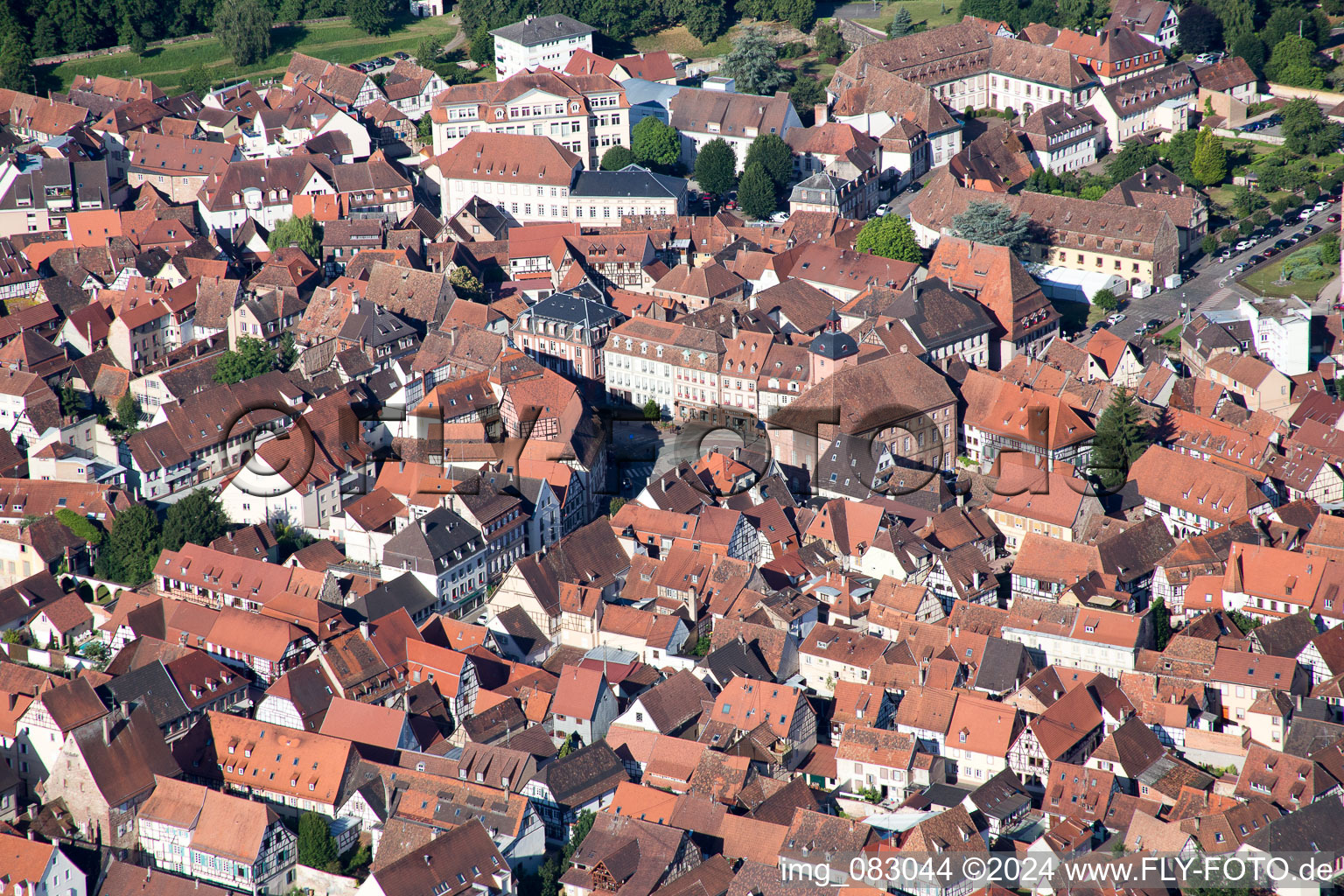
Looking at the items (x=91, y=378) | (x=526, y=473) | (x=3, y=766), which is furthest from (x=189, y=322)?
(x=3, y=766)

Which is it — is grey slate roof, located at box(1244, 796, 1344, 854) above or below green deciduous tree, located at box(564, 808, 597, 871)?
above

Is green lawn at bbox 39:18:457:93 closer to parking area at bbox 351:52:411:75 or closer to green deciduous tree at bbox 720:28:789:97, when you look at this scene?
parking area at bbox 351:52:411:75

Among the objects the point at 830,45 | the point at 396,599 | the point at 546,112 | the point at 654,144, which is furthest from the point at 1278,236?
the point at 396,599

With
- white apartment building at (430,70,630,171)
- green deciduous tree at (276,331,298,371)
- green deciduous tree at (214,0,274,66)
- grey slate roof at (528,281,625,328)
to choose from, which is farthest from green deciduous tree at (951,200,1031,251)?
green deciduous tree at (214,0,274,66)

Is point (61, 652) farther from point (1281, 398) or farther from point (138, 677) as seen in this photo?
point (1281, 398)

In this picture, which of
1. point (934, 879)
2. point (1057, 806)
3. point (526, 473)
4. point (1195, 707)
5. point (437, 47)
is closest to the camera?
point (934, 879)

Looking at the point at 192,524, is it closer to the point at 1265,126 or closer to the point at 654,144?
the point at 654,144
